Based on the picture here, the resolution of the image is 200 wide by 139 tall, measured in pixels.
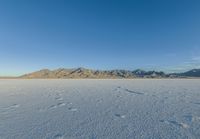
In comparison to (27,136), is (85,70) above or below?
above

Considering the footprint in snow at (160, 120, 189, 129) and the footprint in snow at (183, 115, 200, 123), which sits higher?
the footprint in snow at (183, 115, 200, 123)

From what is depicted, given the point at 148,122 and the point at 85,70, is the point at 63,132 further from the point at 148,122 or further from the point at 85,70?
the point at 85,70

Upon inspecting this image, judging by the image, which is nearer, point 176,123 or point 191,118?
point 176,123

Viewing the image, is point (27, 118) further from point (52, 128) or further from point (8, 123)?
point (52, 128)

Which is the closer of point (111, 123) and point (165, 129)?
point (165, 129)

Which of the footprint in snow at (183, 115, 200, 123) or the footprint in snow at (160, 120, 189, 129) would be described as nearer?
the footprint in snow at (160, 120, 189, 129)

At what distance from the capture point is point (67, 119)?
13.8ft

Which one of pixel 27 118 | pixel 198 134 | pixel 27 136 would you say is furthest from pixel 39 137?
pixel 198 134

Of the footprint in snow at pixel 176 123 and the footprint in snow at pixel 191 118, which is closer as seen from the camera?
the footprint in snow at pixel 176 123

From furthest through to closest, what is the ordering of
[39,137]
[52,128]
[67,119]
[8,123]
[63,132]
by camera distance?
[67,119] < [8,123] < [52,128] < [63,132] < [39,137]

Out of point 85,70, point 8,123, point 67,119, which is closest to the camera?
point 8,123

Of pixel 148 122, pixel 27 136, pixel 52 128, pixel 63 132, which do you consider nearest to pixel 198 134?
pixel 148 122

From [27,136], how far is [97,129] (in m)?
1.33

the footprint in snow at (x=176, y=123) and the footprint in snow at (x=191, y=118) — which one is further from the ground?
the footprint in snow at (x=191, y=118)
